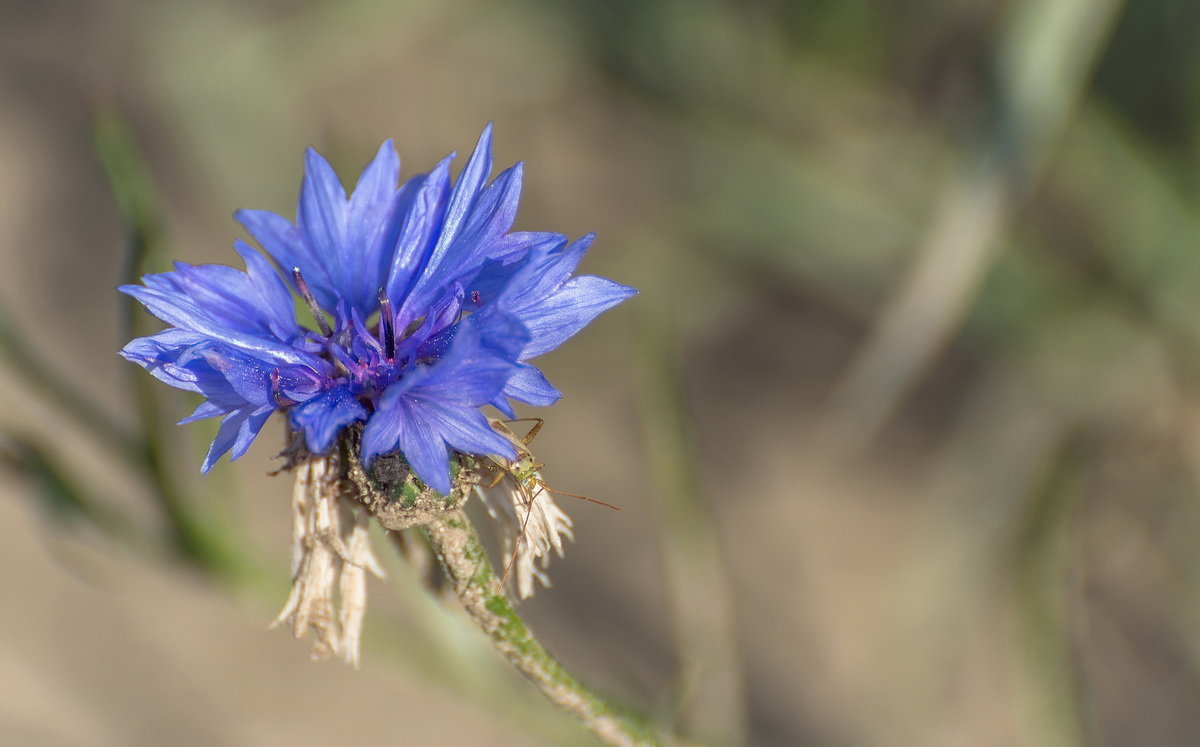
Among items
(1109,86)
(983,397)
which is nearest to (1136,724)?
(983,397)

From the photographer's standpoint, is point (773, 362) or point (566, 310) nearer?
point (566, 310)

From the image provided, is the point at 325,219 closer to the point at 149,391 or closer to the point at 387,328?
the point at 387,328

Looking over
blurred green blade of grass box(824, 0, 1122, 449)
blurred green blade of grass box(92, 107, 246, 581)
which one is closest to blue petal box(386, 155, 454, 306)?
blurred green blade of grass box(92, 107, 246, 581)

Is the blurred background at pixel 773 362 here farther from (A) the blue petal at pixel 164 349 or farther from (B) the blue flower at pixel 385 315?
(A) the blue petal at pixel 164 349

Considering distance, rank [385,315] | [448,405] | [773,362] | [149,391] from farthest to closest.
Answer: [773,362]
[149,391]
[385,315]
[448,405]

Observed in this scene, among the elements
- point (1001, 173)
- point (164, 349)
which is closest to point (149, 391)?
point (164, 349)

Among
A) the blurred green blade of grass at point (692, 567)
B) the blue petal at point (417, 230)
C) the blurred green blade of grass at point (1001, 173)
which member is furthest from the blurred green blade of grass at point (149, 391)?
the blurred green blade of grass at point (1001, 173)
